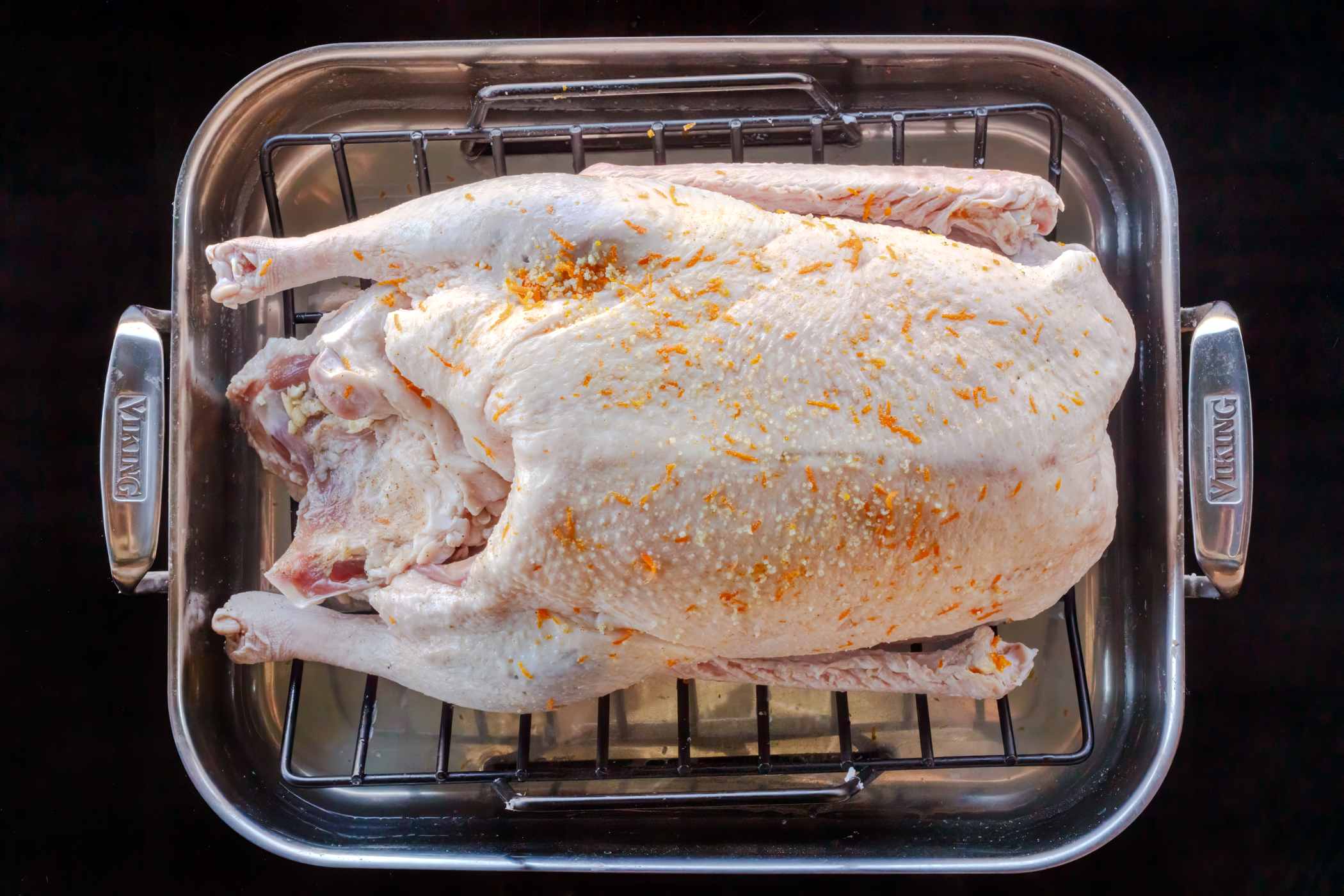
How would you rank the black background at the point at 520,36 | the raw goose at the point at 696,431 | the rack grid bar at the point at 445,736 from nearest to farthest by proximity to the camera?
the raw goose at the point at 696,431, the rack grid bar at the point at 445,736, the black background at the point at 520,36

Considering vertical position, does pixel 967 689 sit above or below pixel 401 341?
below

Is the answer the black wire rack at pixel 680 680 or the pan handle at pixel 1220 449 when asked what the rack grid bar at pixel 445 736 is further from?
the pan handle at pixel 1220 449

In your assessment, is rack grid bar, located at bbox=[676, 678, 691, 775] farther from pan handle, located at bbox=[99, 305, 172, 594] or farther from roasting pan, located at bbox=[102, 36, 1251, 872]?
pan handle, located at bbox=[99, 305, 172, 594]

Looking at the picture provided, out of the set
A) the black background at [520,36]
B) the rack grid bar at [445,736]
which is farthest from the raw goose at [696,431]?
the black background at [520,36]

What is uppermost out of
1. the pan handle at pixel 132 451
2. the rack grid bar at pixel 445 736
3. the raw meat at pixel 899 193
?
the raw meat at pixel 899 193

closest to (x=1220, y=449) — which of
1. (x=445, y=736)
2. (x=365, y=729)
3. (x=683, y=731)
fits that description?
(x=683, y=731)

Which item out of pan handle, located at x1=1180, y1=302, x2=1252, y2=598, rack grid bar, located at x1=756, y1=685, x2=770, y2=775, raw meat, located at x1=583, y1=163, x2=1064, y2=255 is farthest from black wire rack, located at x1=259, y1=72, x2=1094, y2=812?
pan handle, located at x1=1180, y1=302, x2=1252, y2=598

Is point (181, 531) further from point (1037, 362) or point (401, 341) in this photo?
point (1037, 362)

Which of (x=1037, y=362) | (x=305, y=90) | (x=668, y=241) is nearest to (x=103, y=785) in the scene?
(x=305, y=90)
